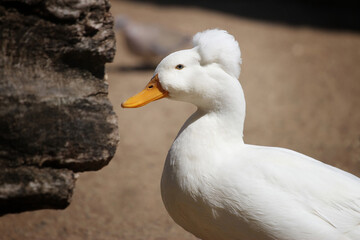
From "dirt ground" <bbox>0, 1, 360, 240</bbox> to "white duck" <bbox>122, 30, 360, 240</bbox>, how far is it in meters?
1.15

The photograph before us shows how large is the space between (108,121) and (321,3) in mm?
9090

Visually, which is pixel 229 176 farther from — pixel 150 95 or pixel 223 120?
pixel 150 95

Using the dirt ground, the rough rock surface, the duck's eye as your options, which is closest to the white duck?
the duck's eye

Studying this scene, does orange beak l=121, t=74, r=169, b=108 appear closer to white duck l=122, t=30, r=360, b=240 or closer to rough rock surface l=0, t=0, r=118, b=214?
white duck l=122, t=30, r=360, b=240

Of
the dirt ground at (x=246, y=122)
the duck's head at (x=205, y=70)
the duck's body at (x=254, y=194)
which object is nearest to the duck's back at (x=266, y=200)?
the duck's body at (x=254, y=194)

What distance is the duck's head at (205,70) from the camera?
2.08m

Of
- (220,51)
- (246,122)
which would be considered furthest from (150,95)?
(246,122)

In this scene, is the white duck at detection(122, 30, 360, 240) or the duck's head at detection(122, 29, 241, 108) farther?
the duck's head at detection(122, 29, 241, 108)

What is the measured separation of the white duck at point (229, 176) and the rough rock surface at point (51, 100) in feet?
0.86

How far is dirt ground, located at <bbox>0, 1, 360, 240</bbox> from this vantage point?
3.20 meters

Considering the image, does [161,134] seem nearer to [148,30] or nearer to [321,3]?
[148,30]

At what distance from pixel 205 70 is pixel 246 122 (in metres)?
3.18

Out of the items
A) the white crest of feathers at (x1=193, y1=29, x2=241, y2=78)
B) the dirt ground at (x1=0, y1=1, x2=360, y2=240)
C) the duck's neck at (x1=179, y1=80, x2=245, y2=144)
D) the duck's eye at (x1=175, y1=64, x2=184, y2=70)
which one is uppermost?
the white crest of feathers at (x1=193, y1=29, x2=241, y2=78)

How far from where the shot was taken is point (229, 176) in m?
2.02
